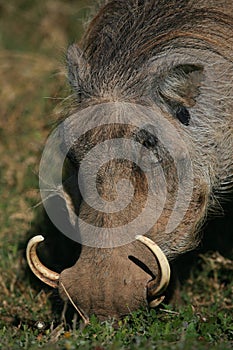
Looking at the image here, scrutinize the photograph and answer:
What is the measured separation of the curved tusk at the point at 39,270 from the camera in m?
3.26

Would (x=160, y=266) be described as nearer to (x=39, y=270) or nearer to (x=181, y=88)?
(x=39, y=270)

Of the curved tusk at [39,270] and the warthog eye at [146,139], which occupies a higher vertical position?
the warthog eye at [146,139]

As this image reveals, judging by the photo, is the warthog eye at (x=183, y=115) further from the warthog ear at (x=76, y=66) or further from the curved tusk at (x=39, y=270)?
the curved tusk at (x=39, y=270)

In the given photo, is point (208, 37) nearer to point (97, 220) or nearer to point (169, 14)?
point (169, 14)

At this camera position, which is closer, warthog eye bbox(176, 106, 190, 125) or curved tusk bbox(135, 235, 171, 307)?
curved tusk bbox(135, 235, 171, 307)

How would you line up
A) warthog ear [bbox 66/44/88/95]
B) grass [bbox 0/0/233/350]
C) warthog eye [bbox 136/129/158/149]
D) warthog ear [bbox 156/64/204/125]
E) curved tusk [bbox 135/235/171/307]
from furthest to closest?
warthog ear [bbox 66/44/88/95]
warthog ear [bbox 156/64/204/125]
warthog eye [bbox 136/129/158/149]
curved tusk [bbox 135/235/171/307]
grass [bbox 0/0/233/350]

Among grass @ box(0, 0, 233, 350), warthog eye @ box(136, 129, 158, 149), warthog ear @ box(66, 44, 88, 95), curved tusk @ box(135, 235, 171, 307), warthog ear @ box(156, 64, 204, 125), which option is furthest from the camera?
warthog ear @ box(66, 44, 88, 95)

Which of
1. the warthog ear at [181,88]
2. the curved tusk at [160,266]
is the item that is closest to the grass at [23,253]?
the curved tusk at [160,266]

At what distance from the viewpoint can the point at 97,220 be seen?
317 centimetres

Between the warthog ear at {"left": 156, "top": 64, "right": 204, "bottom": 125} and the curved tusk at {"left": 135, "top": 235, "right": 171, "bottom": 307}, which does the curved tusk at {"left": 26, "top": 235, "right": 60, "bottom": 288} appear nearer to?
the curved tusk at {"left": 135, "top": 235, "right": 171, "bottom": 307}

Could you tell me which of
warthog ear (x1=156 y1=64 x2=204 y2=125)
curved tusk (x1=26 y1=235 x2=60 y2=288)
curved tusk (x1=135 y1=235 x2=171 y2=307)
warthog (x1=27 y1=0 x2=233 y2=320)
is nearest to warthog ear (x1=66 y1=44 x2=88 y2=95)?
warthog (x1=27 y1=0 x2=233 y2=320)

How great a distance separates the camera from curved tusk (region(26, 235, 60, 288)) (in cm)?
326

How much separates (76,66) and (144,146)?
0.64 meters

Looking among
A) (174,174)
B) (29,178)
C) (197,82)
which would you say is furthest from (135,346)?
(29,178)
